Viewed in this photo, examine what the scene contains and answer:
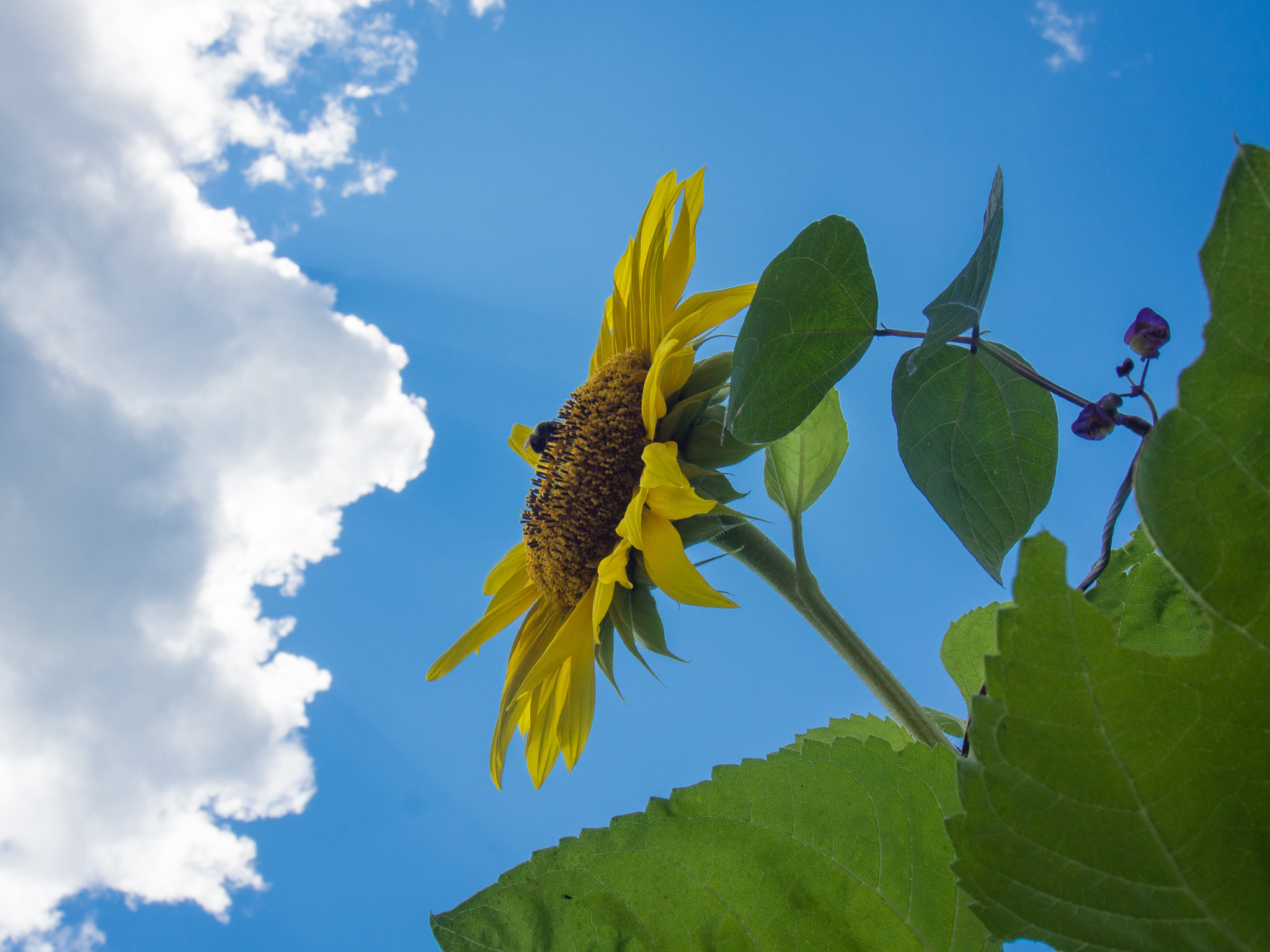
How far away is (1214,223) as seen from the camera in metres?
0.17

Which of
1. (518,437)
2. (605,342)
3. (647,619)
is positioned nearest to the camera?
(647,619)

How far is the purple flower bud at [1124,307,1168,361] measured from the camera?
466mm

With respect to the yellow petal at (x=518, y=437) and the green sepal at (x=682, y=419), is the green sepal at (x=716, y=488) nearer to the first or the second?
the green sepal at (x=682, y=419)

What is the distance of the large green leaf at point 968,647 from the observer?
0.72m

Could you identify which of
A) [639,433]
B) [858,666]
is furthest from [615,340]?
[858,666]

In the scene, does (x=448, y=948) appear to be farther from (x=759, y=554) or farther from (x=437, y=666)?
(x=437, y=666)

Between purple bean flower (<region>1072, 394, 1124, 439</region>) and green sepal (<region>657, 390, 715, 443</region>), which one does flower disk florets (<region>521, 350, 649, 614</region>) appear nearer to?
green sepal (<region>657, 390, 715, 443</region>)

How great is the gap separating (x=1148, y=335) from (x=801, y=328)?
18 centimetres

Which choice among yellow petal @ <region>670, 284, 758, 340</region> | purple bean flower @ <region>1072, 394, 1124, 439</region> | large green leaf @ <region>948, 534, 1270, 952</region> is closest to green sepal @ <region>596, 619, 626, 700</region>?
yellow petal @ <region>670, 284, 758, 340</region>

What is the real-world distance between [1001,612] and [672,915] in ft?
0.63

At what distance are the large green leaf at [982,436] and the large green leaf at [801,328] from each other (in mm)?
59

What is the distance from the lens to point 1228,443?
0.57 ft

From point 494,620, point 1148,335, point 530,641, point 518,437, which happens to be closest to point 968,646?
point 1148,335

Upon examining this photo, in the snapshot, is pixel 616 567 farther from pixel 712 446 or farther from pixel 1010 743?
pixel 1010 743
